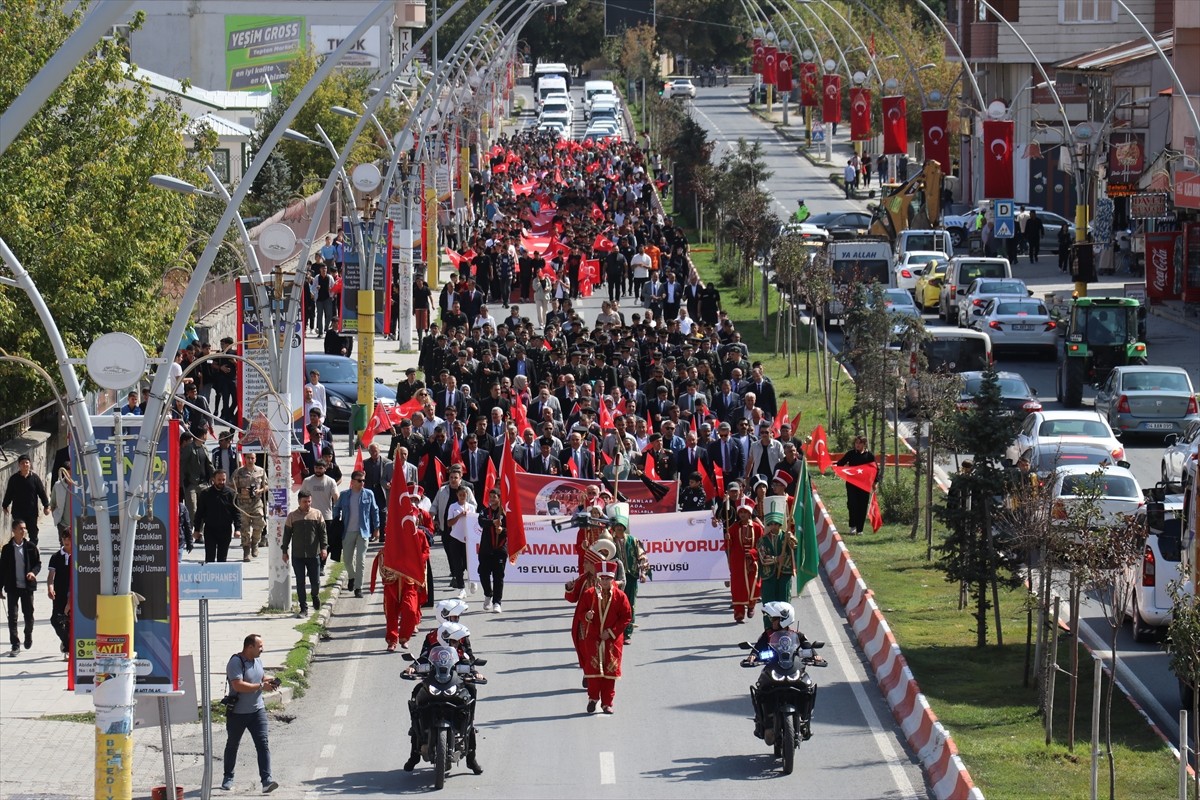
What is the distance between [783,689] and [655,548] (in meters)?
6.51

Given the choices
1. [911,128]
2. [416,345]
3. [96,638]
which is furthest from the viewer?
[911,128]

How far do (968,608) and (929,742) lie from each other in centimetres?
636

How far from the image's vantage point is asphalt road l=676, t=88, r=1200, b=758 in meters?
20.3

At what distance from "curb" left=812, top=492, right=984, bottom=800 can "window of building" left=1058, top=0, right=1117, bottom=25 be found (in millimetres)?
52251

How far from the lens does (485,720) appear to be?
18875mm

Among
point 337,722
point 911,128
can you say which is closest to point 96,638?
point 337,722

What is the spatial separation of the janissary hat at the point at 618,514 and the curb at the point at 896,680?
8.93 ft

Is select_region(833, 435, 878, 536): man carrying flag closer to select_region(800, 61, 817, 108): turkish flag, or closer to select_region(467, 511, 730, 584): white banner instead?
select_region(467, 511, 730, 584): white banner

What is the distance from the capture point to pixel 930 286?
53.3 m

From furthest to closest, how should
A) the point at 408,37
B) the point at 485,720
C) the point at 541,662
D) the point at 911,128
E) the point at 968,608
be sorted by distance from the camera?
the point at 408,37
the point at 911,128
the point at 968,608
the point at 541,662
the point at 485,720

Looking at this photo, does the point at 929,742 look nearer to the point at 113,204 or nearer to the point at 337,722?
the point at 337,722

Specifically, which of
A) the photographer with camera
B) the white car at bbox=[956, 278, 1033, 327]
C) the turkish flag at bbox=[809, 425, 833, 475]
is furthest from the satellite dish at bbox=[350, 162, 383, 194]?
the photographer with camera

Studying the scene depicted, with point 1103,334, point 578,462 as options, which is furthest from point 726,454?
point 1103,334

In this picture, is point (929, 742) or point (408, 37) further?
point (408, 37)
